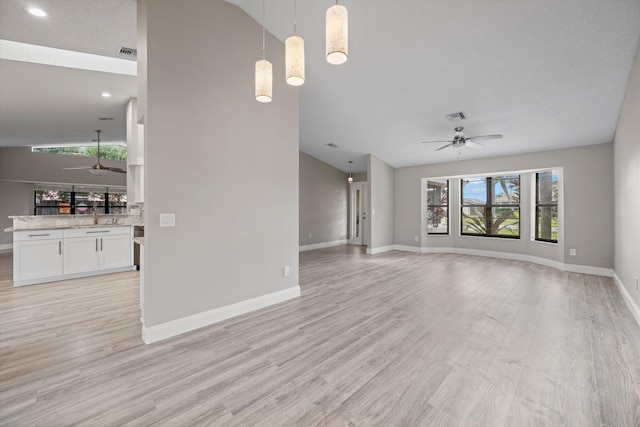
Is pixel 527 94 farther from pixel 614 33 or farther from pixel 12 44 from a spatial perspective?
pixel 12 44

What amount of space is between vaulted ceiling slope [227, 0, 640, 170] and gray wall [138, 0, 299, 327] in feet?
1.97

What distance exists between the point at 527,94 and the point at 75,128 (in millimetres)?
8785

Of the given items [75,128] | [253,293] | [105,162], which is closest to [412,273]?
[253,293]

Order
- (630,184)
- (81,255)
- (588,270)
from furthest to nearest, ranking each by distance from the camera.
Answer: (588,270), (81,255), (630,184)

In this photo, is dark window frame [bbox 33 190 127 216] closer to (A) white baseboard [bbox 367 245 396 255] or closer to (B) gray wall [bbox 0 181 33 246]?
(B) gray wall [bbox 0 181 33 246]

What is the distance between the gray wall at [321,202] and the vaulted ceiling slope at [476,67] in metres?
2.90

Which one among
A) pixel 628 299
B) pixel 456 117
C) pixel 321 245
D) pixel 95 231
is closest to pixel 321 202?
pixel 321 245

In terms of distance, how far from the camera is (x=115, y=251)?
5180 millimetres

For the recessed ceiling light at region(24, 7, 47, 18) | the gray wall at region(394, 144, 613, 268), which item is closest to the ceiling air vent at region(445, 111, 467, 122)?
the gray wall at region(394, 144, 613, 268)

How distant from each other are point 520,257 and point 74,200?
13210 mm

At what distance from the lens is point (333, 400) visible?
1.78 m

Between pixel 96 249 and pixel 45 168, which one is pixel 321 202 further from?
pixel 45 168

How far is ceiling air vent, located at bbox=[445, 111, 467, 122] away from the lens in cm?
471

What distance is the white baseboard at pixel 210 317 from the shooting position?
2.59m
